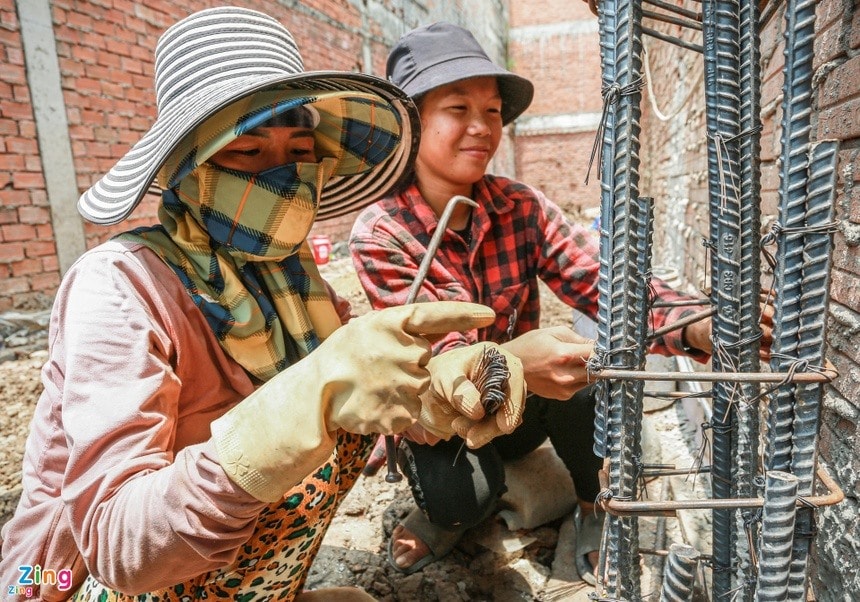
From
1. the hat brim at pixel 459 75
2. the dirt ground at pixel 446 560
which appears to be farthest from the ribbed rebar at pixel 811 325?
the hat brim at pixel 459 75

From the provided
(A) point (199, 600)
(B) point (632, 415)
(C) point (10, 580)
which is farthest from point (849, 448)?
(C) point (10, 580)

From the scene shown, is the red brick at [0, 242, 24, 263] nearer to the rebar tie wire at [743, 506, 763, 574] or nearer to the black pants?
the black pants

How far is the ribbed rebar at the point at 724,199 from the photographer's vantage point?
2.91 ft

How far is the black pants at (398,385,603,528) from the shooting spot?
1854 millimetres

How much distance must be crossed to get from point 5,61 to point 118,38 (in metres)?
1.10

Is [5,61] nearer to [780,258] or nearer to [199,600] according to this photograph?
Answer: [199,600]

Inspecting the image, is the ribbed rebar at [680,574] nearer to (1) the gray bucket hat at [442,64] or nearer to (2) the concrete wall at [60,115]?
(1) the gray bucket hat at [442,64]

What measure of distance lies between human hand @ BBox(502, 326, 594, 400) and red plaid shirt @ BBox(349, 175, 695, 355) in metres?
0.45

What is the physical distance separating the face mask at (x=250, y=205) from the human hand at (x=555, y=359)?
2.11ft

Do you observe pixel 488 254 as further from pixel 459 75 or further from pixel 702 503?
pixel 702 503

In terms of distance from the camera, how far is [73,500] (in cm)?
98

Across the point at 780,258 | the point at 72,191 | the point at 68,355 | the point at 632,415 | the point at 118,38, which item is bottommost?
the point at 632,415

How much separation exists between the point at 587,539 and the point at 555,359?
38.5 inches

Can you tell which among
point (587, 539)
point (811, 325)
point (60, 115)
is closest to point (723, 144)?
point (811, 325)
